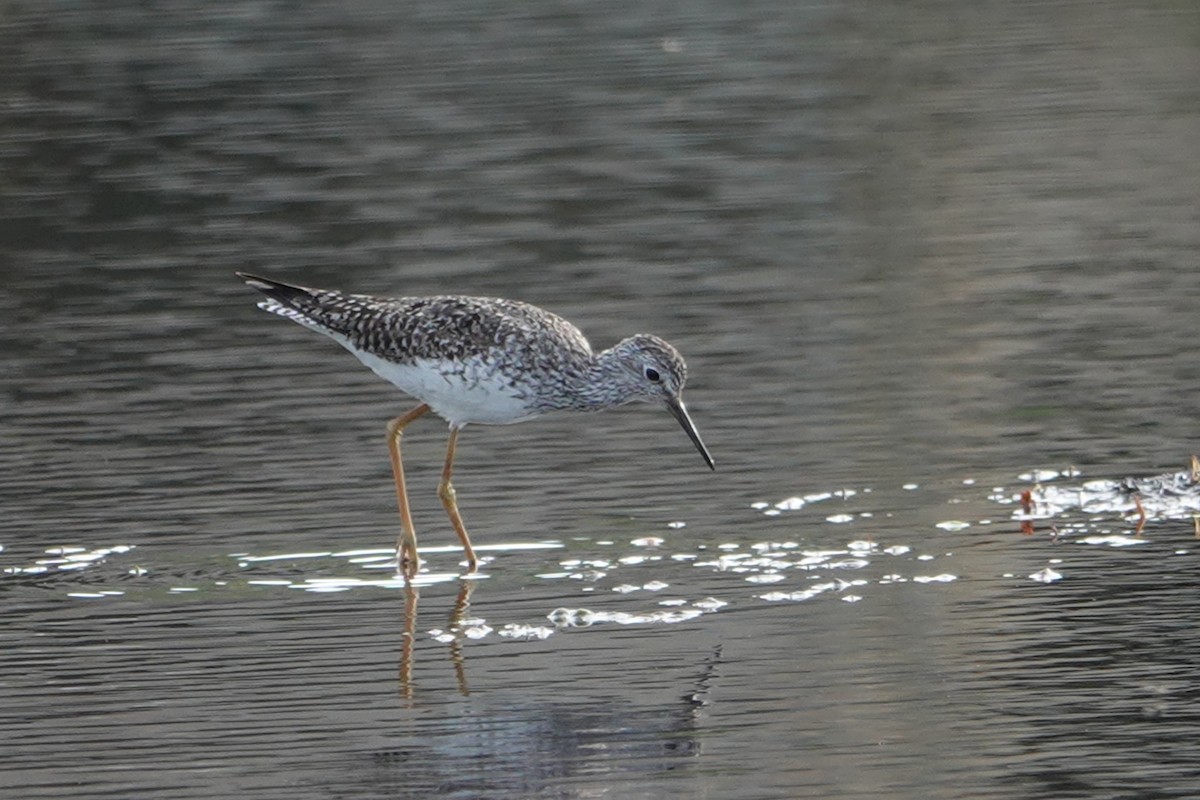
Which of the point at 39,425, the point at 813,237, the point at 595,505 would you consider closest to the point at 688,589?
the point at 595,505

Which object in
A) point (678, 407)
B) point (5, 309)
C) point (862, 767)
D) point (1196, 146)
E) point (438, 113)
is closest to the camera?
point (862, 767)

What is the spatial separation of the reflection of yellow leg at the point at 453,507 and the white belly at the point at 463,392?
7.5 inches

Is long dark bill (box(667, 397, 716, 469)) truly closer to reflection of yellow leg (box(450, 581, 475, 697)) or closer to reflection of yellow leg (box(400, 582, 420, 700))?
reflection of yellow leg (box(450, 581, 475, 697))

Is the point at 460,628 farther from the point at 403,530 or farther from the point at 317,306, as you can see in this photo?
the point at 317,306

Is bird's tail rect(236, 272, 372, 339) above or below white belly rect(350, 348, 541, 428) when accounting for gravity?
above

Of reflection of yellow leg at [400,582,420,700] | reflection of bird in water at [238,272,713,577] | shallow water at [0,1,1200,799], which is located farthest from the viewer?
reflection of bird in water at [238,272,713,577]

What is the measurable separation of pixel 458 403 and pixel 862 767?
4169mm

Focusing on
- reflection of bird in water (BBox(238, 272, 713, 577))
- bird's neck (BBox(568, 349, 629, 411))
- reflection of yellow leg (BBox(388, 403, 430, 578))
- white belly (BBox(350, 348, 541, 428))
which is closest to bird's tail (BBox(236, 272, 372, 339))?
reflection of bird in water (BBox(238, 272, 713, 577))

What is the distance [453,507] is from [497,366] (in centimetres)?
74

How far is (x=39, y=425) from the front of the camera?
44.9ft

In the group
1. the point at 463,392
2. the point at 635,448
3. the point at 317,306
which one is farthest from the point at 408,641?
the point at 635,448

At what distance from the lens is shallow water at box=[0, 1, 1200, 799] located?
8.35 m

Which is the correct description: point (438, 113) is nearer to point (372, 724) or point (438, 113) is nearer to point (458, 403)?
point (458, 403)

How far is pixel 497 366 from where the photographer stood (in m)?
11.3
